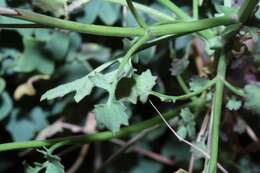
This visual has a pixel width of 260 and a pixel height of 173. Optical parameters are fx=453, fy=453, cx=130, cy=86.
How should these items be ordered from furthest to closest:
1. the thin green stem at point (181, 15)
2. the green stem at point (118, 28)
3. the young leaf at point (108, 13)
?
the young leaf at point (108, 13), the thin green stem at point (181, 15), the green stem at point (118, 28)

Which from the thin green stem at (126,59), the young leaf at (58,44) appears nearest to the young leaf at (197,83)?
the thin green stem at (126,59)

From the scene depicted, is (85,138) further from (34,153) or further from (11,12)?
(34,153)

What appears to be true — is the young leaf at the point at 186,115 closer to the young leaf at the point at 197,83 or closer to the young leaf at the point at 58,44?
the young leaf at the point at 197,83

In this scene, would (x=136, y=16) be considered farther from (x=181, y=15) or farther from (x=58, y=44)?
(x=58, y=44)

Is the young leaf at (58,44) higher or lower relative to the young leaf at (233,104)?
higher

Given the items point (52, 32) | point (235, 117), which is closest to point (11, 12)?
point (52, 32)

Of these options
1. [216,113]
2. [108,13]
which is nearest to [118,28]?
[216,113]
